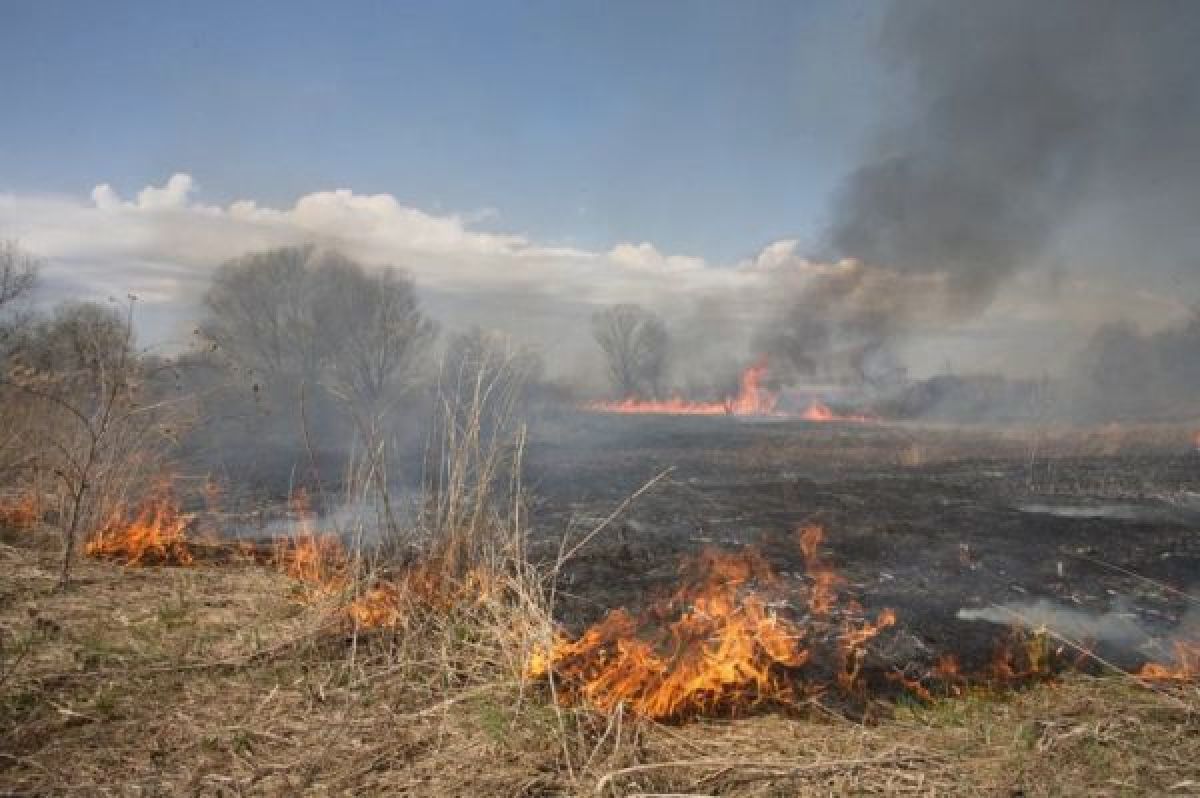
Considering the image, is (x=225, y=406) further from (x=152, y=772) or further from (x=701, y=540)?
(x=152, y=772)

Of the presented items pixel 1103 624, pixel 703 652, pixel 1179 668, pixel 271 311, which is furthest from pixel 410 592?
pixel 271 311

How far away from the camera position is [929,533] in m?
8.11

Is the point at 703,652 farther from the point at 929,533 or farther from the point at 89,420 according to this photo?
the point at 89,420

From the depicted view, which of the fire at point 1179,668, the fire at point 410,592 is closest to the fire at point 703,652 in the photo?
the fire at point 410,592

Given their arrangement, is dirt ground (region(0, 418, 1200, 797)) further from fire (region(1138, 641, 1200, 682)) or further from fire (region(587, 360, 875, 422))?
fire (region(587, 360, 875, 422))

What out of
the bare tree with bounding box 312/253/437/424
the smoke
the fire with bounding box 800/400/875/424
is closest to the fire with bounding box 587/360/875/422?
the fire with bounding box 800/400/875/424

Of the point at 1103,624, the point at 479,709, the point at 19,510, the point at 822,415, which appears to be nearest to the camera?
the point at 479,709

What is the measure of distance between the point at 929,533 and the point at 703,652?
521cm

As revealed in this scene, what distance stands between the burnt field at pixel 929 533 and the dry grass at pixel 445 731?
3.68 ft

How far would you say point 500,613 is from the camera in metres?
4.05

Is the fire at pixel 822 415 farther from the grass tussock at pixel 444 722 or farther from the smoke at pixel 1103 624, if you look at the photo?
the grass tussock at pixel 444 722

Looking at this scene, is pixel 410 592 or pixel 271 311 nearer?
pixel 410 592

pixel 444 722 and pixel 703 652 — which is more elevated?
pixel 703 652

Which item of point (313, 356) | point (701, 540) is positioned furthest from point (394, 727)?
point (313, 356)
